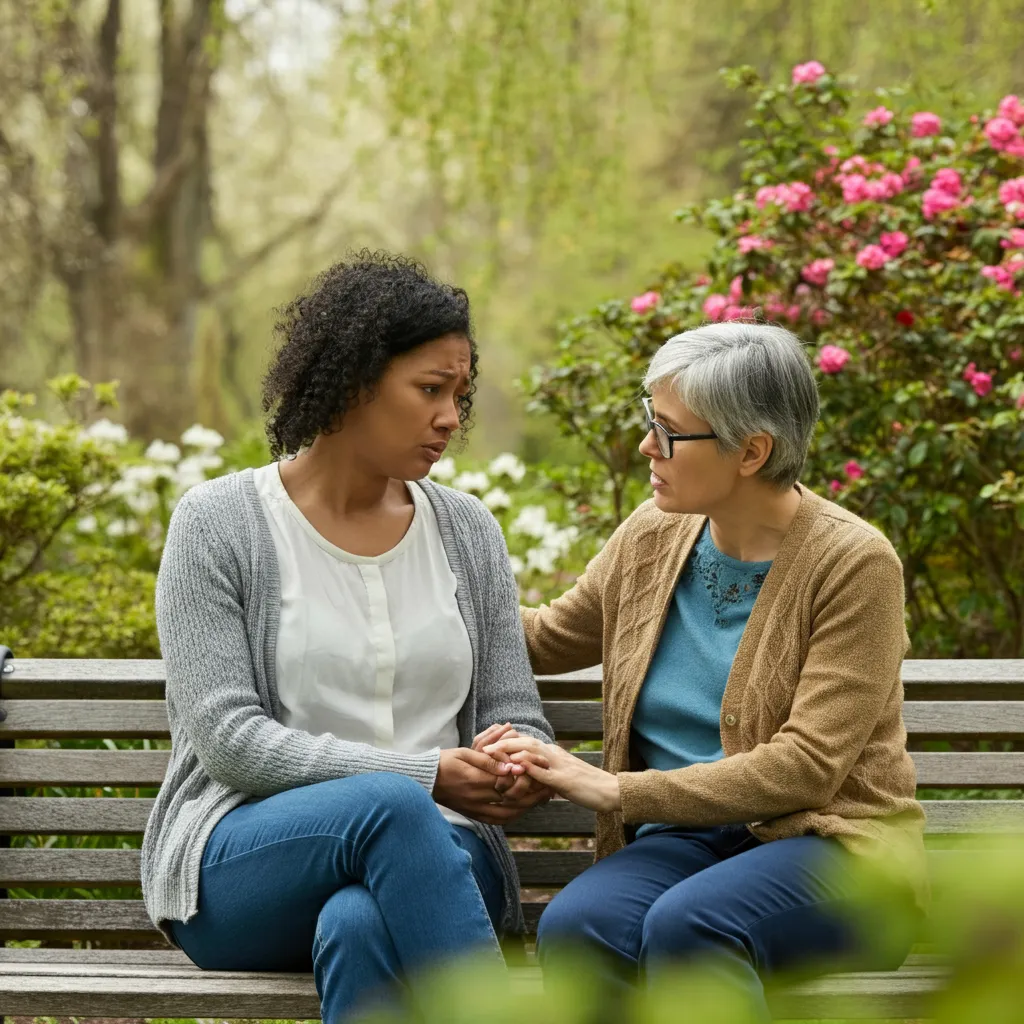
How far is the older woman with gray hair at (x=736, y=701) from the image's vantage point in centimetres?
230

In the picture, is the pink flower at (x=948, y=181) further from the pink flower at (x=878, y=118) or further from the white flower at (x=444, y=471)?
the white flower at (x=444, y=471)

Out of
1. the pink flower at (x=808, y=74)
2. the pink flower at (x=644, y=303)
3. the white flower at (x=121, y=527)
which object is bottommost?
the white flower at (x=121, y=527)

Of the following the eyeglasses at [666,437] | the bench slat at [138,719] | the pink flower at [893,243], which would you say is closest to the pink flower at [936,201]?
the pink flower at [893,243]

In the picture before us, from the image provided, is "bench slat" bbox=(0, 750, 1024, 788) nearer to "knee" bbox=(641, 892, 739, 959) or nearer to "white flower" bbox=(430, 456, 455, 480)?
"knee" bbox=(641, 892, 739, 959)

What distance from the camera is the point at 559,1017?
0.72m

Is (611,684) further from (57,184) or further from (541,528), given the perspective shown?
(57,184)

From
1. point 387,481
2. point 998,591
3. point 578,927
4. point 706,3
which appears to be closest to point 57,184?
point 706,3

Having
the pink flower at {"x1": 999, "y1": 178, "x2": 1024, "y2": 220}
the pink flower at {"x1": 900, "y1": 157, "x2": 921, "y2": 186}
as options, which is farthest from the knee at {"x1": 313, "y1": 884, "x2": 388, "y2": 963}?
the pink flower at {"x1": 900, "y1": 157, "x2": 921, "y2": 186}

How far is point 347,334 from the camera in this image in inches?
98.4

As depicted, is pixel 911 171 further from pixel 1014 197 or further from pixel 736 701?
pixel 736 701

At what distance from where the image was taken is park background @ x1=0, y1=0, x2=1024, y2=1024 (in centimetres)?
437

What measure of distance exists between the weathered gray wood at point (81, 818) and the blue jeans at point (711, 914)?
907mm

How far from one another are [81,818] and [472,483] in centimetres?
253

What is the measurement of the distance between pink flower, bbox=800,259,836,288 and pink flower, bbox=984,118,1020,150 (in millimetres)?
646
